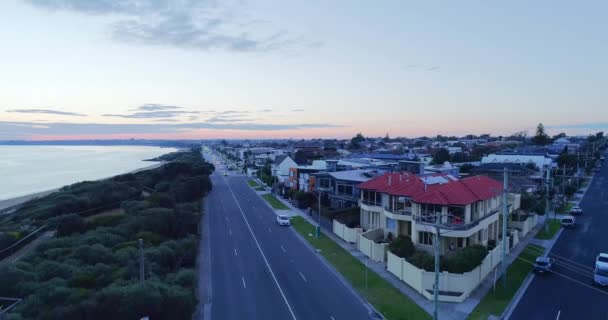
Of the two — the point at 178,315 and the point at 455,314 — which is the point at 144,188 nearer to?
the point at 178,315

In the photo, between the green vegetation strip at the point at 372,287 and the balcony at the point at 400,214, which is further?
the balcony at the point at 400,214

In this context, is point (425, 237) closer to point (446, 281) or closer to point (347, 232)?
point (446, 281)

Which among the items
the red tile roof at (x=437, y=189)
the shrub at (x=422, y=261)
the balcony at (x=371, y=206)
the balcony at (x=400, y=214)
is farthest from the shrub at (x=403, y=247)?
the balcony at (x=371, y=206)

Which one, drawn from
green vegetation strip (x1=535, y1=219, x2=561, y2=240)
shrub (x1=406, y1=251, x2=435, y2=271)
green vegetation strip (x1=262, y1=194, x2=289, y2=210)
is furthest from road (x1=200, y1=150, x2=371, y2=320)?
green vegetation strip (x1=535, y1=219, x2=561, y2=240)

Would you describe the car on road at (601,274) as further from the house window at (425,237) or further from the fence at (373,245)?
the fence at (373,245)

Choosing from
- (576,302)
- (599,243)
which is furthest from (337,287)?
(599,243)

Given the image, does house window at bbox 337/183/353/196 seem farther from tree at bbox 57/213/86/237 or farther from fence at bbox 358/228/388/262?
tree at bbox 57/213/86/237
